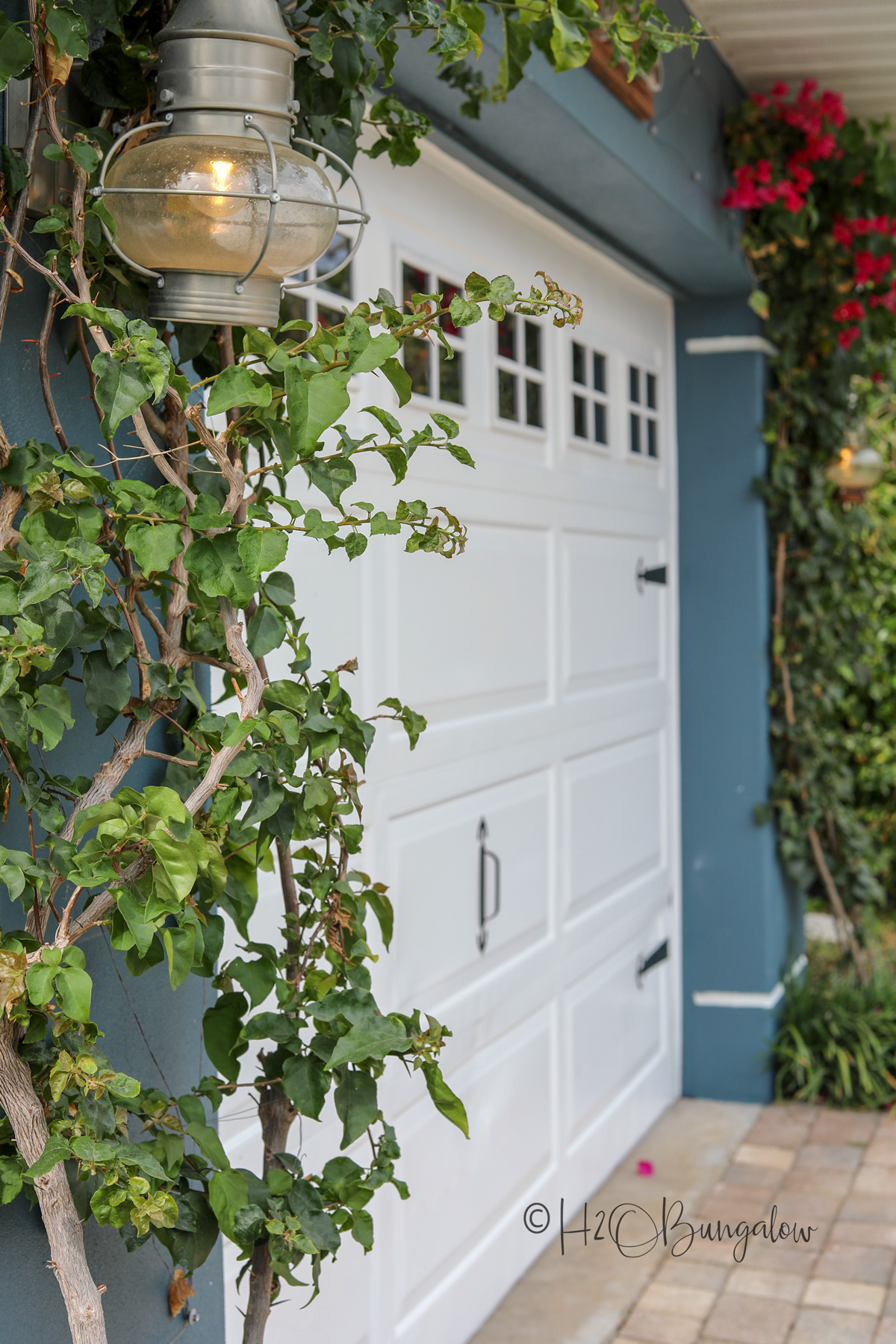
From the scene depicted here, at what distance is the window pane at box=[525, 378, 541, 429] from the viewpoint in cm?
302

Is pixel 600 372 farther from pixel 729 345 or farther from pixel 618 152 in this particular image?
pixel 618 152

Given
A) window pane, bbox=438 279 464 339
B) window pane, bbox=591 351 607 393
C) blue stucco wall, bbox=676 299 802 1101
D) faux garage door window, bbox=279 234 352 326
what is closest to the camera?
faux garage door window, bbox=279 234 352 326

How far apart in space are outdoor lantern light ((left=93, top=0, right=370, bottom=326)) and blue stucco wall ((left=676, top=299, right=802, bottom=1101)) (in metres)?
2.86

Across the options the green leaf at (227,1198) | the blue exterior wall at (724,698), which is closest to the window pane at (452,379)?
the blue exterior wall at (724,698)

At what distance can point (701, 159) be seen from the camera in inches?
131

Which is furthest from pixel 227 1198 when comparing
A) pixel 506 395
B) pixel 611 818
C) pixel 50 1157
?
pixel 611 818

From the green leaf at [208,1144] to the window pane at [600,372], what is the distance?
8.24ft

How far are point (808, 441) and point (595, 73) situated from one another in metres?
1.88

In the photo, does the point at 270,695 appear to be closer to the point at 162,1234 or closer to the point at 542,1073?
the point at 162,1234

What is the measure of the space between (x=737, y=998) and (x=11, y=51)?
137 inches

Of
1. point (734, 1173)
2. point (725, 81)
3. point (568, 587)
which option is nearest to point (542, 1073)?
point (734, 1173)

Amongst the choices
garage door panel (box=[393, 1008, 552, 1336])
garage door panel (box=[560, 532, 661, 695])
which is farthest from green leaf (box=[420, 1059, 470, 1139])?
garage door panel (box=[560, 532, 661, 695])

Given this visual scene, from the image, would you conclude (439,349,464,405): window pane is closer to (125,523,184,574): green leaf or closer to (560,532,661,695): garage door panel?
(560,532,661,695): garage door panel

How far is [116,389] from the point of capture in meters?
1.05
